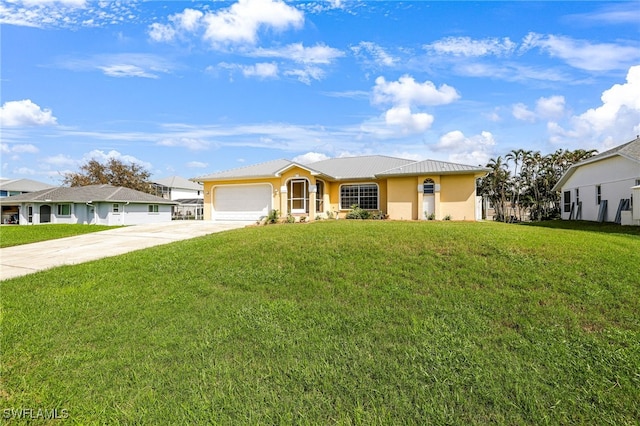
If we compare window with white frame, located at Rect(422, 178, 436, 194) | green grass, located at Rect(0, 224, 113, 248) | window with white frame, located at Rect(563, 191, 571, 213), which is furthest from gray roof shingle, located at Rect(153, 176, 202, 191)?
window with white frame, located at Rect(563, 191, 571, 213)

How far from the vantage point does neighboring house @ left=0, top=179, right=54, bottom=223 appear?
36312mm

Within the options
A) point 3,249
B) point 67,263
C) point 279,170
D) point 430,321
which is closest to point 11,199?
point 3,249

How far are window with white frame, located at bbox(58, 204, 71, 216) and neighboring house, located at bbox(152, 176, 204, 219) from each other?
11031 mm

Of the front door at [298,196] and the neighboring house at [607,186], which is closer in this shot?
the neighboring house at [607,186]

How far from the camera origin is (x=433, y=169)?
755 inches

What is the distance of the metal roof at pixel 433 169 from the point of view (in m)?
18.4

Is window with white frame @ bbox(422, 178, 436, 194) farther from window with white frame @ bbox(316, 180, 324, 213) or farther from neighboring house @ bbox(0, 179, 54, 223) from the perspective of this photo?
neighboring house @ bbox(0, 179, 54, 223)

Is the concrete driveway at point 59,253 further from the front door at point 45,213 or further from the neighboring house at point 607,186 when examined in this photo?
the front door at point 45,213

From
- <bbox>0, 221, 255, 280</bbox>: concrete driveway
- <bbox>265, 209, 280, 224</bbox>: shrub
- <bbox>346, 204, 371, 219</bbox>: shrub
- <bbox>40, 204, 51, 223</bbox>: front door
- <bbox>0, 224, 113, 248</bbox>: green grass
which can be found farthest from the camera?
<bbox>40, 204, 51, 223</bbox>: front door

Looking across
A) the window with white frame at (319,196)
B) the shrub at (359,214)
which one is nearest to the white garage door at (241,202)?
the window with white frame at (319,196)

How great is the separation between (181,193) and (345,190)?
125 ft

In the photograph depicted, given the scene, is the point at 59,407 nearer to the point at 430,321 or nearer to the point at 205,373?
the point at 205,373

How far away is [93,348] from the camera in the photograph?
4418 mm

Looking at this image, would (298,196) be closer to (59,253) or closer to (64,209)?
(59,253)
